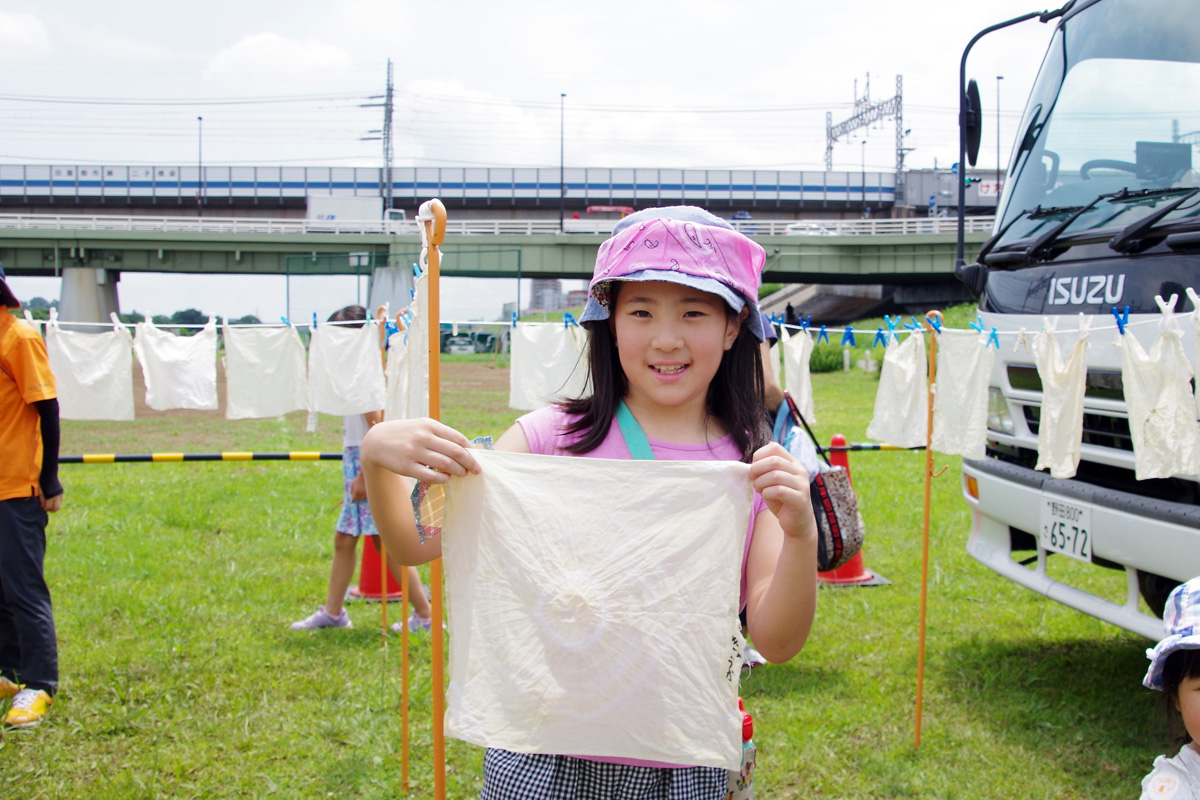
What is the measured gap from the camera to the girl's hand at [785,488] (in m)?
1.48

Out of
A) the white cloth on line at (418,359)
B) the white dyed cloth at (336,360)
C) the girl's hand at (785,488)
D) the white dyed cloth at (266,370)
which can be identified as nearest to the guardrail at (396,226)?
the white dyed cloth at (266,370)

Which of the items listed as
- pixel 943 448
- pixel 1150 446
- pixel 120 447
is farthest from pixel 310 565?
pixel 120 447

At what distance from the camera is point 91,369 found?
7.77m

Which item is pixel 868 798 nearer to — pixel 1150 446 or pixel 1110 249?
pixel 1150 446

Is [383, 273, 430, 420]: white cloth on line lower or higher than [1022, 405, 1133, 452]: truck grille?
higher

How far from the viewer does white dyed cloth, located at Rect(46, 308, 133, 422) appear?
7.67 m

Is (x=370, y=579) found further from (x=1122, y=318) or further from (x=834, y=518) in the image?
(x=1122, y=318)

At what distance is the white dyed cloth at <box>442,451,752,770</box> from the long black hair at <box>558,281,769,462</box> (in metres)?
0.20

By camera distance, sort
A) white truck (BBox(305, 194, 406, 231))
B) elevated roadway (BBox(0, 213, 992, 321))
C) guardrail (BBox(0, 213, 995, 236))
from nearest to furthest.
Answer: elevated roadway (BBox(0, 213, 992, 321)), guardrail (BBox(0, 213, 995, 236)), white truck (BBox(305, 194, 406, 231))

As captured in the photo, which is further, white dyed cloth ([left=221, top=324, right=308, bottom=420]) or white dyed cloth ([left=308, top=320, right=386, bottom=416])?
white dyed cloth ([left=221, top=324, right=308, bottom=420])

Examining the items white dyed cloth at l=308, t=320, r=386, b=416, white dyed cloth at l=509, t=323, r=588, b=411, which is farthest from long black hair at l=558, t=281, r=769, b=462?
white dyed cloth at l=509, t=323, r=588, b=411

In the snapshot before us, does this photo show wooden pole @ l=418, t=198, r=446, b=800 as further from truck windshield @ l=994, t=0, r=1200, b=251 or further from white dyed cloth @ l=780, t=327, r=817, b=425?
white dyed cloth @ l=780, t=327, r=817, b=425

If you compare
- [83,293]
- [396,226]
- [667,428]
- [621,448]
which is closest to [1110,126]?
[667,428]

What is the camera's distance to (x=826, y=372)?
29.4 metres
